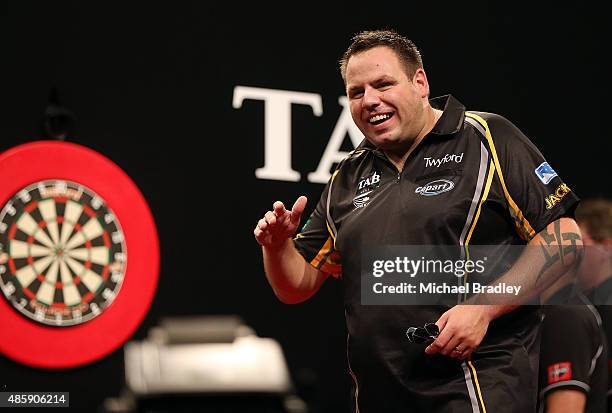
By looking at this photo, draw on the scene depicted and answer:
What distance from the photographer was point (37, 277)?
3.02 meters

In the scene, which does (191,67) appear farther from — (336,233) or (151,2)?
(336,233)

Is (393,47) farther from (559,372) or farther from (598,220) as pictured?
(598,220)

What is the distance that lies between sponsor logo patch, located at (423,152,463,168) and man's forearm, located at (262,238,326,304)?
0.43 metres

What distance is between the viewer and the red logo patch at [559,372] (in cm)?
273

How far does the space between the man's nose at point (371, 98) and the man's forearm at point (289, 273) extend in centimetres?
43

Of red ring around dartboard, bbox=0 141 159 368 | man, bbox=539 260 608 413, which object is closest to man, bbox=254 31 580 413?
man, bbox=539 260 608 413

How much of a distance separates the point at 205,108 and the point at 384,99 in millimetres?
1145

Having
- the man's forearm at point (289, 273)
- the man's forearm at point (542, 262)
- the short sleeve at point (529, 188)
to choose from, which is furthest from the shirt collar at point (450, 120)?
the man's forearm at point (289, 273)

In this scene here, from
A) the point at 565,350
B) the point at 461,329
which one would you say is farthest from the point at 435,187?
the point at 565,350

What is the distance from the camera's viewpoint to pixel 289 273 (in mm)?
2547

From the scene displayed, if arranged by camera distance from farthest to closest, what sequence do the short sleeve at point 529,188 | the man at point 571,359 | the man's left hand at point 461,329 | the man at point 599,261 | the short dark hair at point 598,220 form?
the short dark hair at point 598,220, the man at point 599,261, the man at point 571,359, the short sleeve at point 529,188, the man's left hand at point 461,329

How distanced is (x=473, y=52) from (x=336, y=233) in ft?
5.60

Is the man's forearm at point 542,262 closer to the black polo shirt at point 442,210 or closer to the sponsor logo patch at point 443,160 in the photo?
the black polo shirt at point 442,210

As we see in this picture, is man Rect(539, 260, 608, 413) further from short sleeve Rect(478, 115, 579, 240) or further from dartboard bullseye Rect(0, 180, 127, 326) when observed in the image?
dartboard bullseye Rect(0, 180, 127, 326)
